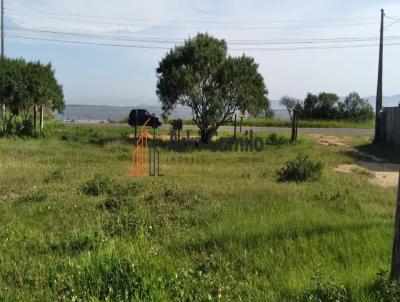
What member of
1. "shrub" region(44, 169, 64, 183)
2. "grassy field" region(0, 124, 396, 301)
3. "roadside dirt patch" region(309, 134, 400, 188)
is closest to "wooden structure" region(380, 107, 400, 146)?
"roadside dirt patch" region(309, 134, 400, 188)

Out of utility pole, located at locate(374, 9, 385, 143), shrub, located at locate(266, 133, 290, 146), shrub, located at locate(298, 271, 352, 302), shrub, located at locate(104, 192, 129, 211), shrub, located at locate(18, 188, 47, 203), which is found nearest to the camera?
shrub, located at locate(298, 271, 352, 302)

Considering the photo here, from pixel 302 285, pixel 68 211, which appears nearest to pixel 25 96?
pixel 68 211

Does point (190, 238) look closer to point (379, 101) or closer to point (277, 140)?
point (277, 140)

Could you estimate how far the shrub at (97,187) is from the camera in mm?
10953

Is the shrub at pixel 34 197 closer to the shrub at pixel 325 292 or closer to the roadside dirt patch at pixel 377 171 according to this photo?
the shrub at pixel 325 292

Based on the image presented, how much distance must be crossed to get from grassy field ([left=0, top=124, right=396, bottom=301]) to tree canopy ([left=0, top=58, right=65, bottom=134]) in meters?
13.2

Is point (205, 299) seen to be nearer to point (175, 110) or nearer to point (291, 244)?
point (291, 244)

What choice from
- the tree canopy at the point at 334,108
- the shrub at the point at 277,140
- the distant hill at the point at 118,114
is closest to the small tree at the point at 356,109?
the tree canopy at the point at 334,108

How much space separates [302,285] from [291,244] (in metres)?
1.38

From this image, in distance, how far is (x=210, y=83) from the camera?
82.9ft

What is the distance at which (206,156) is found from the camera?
19.8 m

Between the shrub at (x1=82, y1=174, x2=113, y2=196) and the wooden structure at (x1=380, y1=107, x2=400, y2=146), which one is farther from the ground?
the wooden structure at (x1=380, y1=107, x2=400, y2=146)

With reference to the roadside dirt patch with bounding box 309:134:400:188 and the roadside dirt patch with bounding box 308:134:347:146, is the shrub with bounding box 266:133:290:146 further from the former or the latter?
the roadside dirt patch with bounding box 309:134:400:188

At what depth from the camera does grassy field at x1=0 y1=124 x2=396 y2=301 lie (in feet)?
16.0
